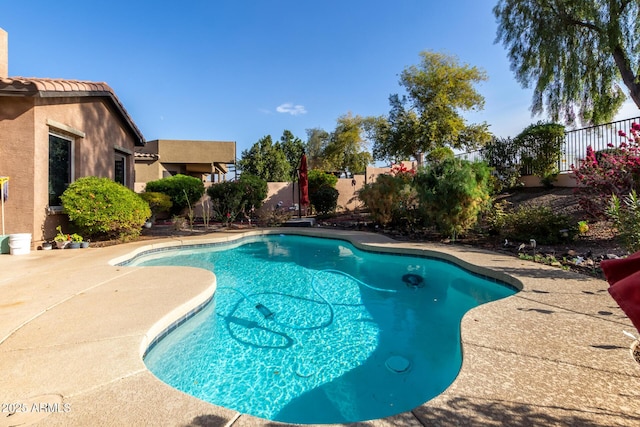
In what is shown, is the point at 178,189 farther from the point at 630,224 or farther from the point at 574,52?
the point at 574,52

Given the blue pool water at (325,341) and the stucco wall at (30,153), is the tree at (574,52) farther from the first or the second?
A: the stucco wall at (30,153)

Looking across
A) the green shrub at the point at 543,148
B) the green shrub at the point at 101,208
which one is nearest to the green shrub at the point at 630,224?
the green shrub at the point at 543,148

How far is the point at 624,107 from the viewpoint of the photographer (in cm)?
1194

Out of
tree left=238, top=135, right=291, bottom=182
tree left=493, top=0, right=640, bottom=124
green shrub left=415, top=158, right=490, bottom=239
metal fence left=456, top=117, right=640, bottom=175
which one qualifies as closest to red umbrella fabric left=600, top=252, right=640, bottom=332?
green shrub left=415, top=158, right=490, bottom=239

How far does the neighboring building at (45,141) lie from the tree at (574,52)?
589 inches

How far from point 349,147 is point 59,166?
99.9 feet

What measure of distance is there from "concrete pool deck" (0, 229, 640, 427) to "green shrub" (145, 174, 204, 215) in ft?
32.4

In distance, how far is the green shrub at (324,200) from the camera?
1469 centimetres

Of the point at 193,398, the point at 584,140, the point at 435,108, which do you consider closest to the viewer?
the point at 193,398

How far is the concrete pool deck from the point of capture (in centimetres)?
176

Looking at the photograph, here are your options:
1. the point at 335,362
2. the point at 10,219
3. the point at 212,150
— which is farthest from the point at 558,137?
the point at 212,150

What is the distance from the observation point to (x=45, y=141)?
7336 millimetres

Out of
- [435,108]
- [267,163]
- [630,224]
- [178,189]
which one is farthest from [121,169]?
[267,163]

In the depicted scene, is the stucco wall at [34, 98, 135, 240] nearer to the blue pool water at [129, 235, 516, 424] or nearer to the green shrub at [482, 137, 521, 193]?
the blue pool water at [129, 235, 516, 424]
